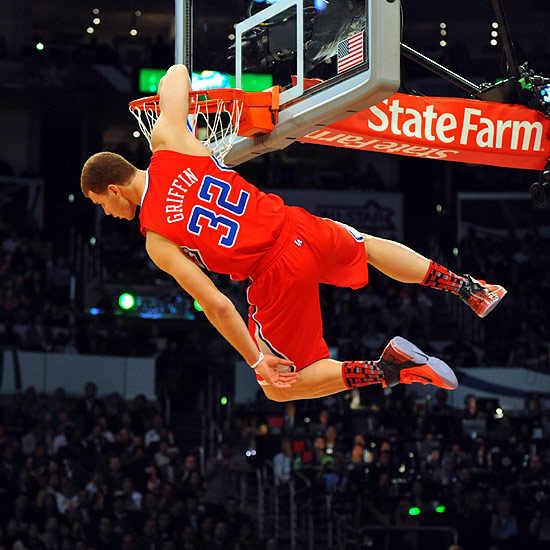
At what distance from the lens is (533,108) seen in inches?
328

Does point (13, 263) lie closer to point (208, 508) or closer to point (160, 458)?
point (160, 458)

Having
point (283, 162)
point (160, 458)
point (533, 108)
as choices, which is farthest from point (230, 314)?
point (283, 162)

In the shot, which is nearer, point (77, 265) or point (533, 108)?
point (533, 108)

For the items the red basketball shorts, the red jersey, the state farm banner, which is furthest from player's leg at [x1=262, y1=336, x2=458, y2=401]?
the state farm banner

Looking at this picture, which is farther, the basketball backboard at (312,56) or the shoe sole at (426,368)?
the basketball backboard at (312,56)

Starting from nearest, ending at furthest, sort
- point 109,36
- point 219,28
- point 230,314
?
point 230,314, point 219,28, point 109,36

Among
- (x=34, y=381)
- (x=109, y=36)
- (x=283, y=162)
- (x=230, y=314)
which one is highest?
(x=109, y=36)

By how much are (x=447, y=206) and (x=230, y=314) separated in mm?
23839

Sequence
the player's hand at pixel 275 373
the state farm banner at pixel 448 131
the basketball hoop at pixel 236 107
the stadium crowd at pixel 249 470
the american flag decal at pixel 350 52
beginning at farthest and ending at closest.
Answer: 1. the stadium crowd at pixel 249 470
2. the state farm banner at pixel 448 131
3. the basketball hoop at pixel 236 107
4. the american flag decal at pixel 350 52
5. the player's hand at pixel 275 373

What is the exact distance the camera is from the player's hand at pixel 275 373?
18.4 ft

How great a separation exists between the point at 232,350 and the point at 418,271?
594 inches

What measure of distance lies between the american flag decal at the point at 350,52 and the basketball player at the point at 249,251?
36.9 inches

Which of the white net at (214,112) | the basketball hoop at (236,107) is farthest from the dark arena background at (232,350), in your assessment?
the basketball hoop at (236,107)

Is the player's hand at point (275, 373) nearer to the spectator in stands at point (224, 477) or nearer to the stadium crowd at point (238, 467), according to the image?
the stadium crowd at point (238, 467)
